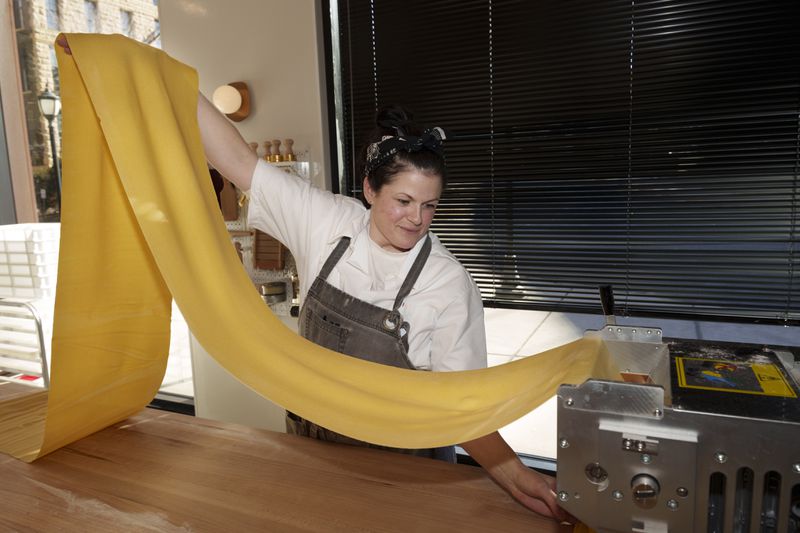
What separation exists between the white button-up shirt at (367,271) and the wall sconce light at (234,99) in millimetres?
1494

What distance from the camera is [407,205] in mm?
1530

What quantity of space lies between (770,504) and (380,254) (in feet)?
3.82

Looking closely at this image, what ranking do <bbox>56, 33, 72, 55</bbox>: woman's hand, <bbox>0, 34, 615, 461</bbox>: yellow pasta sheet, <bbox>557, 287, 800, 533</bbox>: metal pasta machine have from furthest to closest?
<bbox>56, 33, 72, 55</bbox>: woman's hand < <bbox>0, 34, 615, 461</bbox>: yellow pasta sheet < <bbox>557, 287, 800, 533</bbox>: metal pasta machine

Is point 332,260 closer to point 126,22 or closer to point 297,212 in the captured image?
point 297,212

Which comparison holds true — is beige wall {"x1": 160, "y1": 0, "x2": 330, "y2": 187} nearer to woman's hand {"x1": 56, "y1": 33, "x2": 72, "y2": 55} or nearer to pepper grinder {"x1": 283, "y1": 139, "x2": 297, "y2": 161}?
pepper grinder {"x1": 283, "y1": 139, "x2": 297, "y2": 161}

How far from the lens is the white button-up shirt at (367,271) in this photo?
1.49 meters

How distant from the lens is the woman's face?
4.97 feet

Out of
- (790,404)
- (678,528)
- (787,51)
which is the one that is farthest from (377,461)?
(787,51)

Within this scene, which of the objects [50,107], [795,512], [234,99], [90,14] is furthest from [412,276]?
[90,14]

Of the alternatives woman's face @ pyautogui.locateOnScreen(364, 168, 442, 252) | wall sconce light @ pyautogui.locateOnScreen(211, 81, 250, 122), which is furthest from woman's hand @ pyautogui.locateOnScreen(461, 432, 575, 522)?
wall sconce light @ pyautogui.locateOnScreen(211, 81, 250, 122)

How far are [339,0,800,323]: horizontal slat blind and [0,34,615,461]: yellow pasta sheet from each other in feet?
5.64

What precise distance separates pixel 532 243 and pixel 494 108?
683 mm

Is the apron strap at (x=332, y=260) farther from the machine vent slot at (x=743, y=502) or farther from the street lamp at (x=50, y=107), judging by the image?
the street lamp at (x=50, y=107)

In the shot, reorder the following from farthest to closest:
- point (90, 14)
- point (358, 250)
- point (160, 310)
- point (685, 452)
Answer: point (90, 14)
point (358, 250)
point (160, 310)
point (685, 452)
